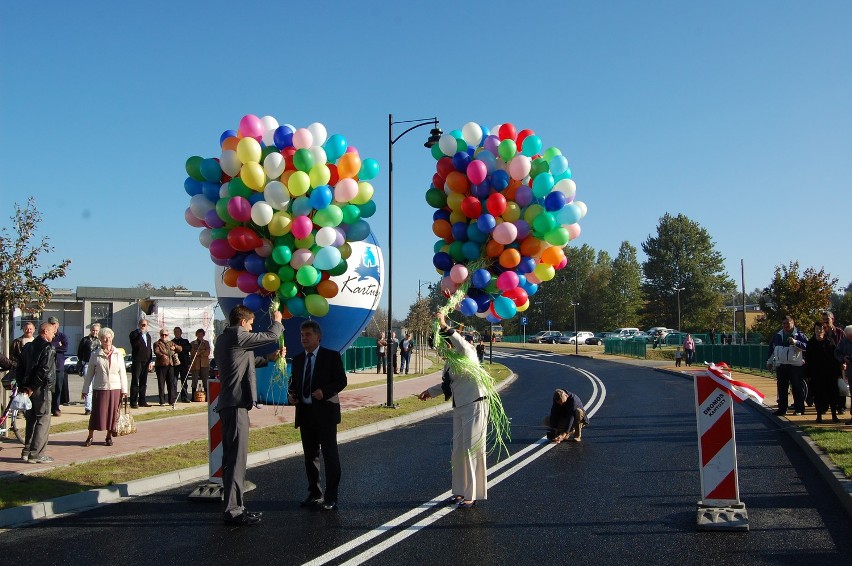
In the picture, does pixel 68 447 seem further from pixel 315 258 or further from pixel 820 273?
pixel 820 273

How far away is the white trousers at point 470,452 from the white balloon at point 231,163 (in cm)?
538

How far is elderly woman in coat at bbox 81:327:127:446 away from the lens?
34.7ft

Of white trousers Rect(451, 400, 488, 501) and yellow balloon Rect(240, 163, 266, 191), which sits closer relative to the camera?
A: white trousers Rect(451, 400, 488, 501)

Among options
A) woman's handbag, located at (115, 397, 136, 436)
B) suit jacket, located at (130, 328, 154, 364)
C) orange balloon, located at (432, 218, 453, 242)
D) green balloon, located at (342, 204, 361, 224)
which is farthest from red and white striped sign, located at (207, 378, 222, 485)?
suit jacket, located at (130, 328, 154, 364)

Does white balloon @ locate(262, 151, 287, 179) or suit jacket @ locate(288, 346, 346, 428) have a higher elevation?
white balloon @ locate(262, 151, 287, 179)

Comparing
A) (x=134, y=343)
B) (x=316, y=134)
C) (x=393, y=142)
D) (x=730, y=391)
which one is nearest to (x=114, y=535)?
(x=730, y=391)

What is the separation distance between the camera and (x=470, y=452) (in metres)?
7.09

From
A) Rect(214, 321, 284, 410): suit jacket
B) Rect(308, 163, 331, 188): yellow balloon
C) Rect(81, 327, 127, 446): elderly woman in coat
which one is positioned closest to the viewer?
Rect(214, 321, 284, 410): suit jacket

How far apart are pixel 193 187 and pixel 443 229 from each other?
4438 millimetres

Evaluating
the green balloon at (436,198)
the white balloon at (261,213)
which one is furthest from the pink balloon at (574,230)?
the white balloon at (261,213)

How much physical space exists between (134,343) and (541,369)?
22116mm

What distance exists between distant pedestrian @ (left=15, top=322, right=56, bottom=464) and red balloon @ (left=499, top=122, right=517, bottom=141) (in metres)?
6.38

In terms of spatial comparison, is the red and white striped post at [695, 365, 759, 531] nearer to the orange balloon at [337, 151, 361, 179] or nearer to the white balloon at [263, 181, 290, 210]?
the white balloon at [263, 181, 290, 210]

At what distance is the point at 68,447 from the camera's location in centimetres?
1052
